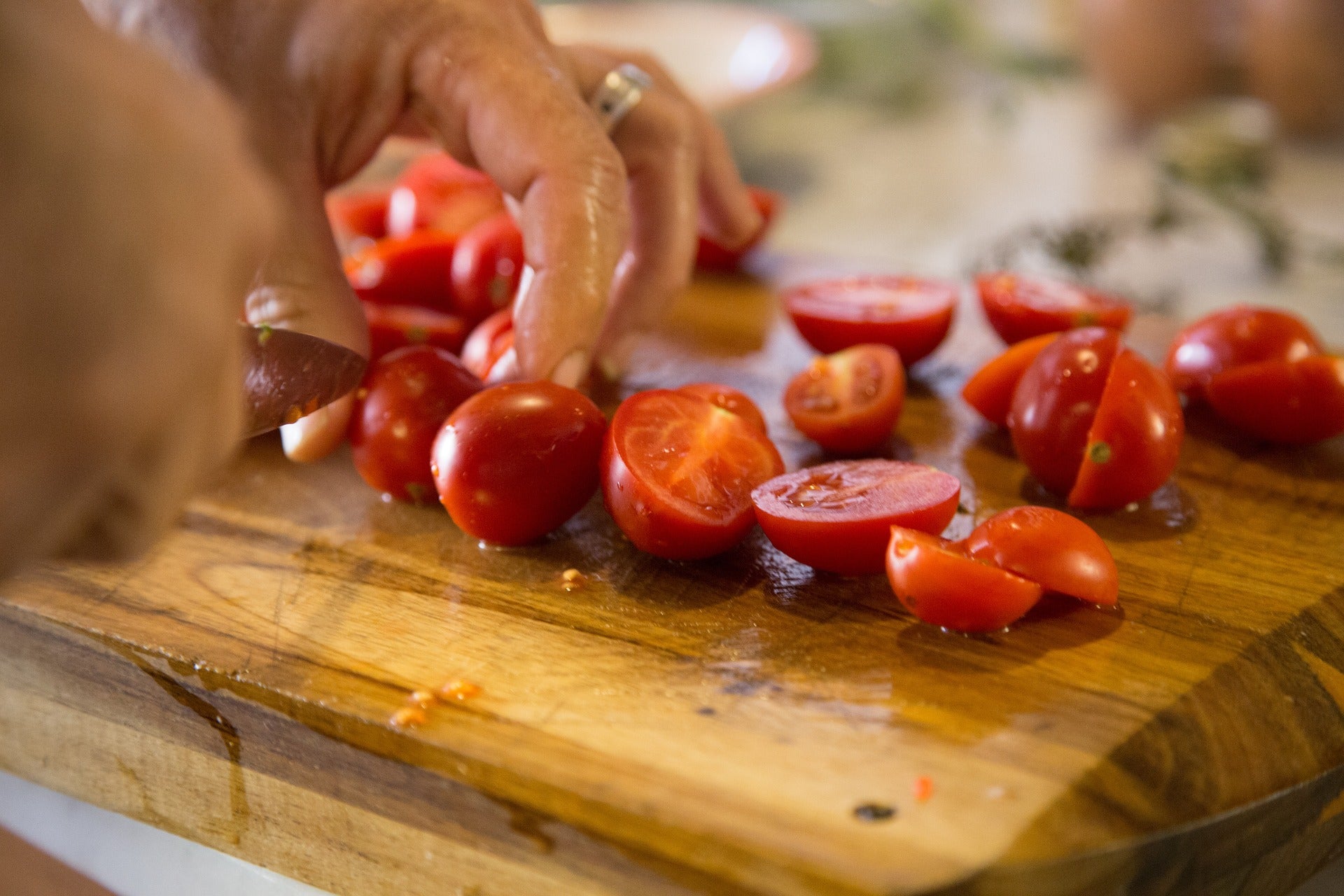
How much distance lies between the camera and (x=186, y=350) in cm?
72

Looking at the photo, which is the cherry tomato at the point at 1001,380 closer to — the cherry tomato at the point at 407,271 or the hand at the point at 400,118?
the hand at the point at 400,118

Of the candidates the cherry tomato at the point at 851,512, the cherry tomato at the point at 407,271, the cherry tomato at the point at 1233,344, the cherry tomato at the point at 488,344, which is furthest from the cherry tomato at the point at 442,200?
the cherry tomato at the point at 1233,344

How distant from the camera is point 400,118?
1599 mm

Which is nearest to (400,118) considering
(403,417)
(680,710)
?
(403,417)

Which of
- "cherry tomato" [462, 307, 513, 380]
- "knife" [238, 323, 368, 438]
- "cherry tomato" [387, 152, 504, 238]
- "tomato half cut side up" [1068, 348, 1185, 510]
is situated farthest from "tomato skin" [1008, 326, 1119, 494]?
"cherry tomato" [387, 152, 504, 238]

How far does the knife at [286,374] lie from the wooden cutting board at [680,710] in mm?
154

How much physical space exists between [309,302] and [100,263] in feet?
2.39

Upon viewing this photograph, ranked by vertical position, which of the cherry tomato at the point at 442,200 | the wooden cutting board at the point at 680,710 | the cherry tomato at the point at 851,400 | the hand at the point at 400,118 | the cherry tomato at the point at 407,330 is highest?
the hand at the point at 400,118

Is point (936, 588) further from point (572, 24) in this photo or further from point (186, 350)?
point (572, 24)

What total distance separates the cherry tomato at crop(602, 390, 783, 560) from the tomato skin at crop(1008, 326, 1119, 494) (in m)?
0.30

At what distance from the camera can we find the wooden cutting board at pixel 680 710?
896 mm

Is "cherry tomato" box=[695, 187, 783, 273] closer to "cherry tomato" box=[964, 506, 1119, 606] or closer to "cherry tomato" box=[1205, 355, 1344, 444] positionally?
"cherry tomato" box=[1205, 355, 1344, 444]

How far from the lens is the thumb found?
4.60 feet

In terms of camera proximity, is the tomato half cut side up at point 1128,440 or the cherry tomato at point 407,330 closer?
the tomato half cut side up at point 1128,440
